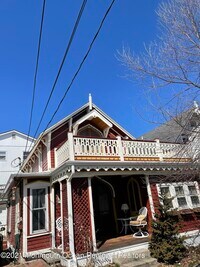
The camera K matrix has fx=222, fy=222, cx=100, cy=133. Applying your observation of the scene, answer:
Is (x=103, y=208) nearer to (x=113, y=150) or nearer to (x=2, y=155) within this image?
(x=113, y=150)

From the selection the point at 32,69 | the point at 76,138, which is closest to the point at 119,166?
the point at 76,138

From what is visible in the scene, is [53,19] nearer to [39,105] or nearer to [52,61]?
[52,61]

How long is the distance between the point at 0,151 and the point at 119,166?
1785 centimetres

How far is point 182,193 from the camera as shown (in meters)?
11.0

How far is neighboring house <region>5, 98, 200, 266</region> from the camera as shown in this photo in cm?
830

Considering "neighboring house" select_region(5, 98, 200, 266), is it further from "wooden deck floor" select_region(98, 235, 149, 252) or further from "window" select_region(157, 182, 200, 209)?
"wooden deck floor" select_region(98, 235, 149, 252)

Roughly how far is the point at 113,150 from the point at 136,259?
4185 millimetres

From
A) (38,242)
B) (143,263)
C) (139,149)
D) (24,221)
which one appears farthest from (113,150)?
(38,242)

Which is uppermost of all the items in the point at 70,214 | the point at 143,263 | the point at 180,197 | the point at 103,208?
the point at 180,197

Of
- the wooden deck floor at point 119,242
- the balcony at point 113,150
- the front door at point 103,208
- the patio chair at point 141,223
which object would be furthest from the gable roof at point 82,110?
the wooden deck floor at point 119,242

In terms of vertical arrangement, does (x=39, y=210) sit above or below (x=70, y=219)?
above

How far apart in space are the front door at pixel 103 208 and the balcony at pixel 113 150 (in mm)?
2602

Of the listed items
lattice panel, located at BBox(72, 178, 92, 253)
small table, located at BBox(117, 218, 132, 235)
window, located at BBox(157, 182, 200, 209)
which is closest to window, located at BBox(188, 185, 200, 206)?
window, located at BBox(157, 182, 200, 209)

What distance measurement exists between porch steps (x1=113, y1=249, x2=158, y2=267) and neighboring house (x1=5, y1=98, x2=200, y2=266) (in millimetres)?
704
